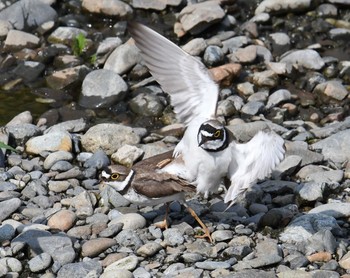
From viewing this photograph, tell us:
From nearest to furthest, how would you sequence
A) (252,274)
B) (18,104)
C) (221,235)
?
(252,274), (221,235), (18,104)

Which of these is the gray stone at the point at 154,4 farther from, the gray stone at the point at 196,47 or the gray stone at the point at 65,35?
the gray stone at the point at 196,47

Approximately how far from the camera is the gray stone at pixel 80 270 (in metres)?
6.80

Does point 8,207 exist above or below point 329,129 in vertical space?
above

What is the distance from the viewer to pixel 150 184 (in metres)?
7.37

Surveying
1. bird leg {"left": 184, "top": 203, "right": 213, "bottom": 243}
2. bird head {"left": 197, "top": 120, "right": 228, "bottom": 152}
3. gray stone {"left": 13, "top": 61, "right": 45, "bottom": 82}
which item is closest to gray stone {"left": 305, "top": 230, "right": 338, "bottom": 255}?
bird leg {"left": 184, "top": 203, "right": 213, "bottom": 243}

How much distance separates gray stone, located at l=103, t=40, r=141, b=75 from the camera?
415 inches

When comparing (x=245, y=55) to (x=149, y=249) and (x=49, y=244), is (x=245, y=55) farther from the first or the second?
(x=49, y=244)

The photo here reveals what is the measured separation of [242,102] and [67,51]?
2537 mm

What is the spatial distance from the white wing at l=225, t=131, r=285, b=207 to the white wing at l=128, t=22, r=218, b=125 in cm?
51

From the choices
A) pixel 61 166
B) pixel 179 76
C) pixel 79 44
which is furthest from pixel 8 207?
pixel 79 44

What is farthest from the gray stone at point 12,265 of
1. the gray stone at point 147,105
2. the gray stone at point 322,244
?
the gray stone at point 147,105

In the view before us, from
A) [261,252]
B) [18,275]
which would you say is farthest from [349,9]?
[18,275]

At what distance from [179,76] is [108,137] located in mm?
1603

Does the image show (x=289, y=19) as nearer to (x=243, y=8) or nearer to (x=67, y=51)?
(x=243, y=8)
